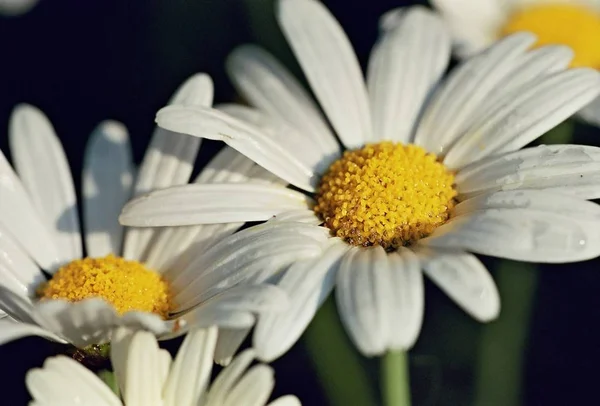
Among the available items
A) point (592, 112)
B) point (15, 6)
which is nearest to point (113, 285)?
point (592, 112)

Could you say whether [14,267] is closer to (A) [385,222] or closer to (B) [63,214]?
(B) [63,214]

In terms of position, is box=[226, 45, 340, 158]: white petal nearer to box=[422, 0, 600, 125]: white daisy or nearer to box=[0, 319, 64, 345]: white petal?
box=[422, 0, 600, 125]: white daisy

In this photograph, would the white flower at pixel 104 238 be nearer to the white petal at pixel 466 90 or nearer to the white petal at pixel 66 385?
the white petal at pixel 66 385

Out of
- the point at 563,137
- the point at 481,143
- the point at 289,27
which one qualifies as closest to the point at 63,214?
the point at 289,27

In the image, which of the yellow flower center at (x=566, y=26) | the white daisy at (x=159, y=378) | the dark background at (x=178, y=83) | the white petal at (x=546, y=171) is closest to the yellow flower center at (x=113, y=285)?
the white daisy at (x=159, y=378)

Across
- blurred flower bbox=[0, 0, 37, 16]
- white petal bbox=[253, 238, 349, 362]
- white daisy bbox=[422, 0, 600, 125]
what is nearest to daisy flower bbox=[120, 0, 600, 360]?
white petal bbox=[253, 238, 349, 362]

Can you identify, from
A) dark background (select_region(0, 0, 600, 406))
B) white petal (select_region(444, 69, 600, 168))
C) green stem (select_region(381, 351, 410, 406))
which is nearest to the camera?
green stem (select_region(381, 351, 410, 406))
